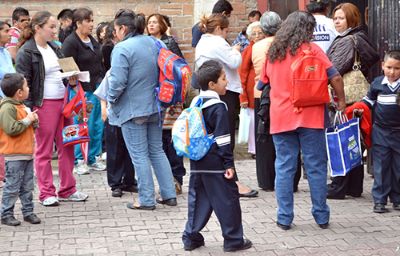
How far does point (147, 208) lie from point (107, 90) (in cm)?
122

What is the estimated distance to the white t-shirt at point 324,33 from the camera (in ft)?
28.5

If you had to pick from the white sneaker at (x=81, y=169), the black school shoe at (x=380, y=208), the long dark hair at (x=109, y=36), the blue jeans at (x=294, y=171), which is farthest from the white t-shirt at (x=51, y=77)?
the black school shoe at (x=380, y=208)

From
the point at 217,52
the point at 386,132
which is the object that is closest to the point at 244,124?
the point at 217,52

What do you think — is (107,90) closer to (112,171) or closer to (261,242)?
(112,171)

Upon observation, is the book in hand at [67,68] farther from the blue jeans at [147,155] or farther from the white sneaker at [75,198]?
the white sneaker at [75,198]

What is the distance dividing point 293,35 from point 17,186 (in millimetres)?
2790

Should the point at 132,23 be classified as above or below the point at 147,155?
above

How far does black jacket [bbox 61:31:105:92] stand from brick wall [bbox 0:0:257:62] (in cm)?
255

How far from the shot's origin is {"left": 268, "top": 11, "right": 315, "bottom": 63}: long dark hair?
6.96 m

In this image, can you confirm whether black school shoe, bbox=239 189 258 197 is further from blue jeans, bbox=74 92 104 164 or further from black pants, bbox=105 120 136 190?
blue jeans, bbox=74 92 104 164

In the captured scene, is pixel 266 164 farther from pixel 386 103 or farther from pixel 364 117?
pixel 386 103

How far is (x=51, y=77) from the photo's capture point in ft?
26.3

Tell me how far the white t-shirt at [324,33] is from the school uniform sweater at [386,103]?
1137mm

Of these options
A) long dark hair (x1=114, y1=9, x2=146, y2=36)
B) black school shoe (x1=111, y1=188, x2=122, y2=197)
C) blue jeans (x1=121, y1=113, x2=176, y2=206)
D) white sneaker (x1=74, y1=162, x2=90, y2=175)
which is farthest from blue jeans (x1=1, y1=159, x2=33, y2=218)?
white sneaker (x1=74, y1=162, x2=90, y2=175)
